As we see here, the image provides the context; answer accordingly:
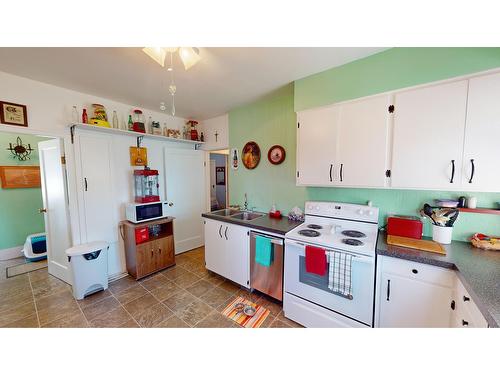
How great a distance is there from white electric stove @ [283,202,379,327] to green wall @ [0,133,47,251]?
473cm

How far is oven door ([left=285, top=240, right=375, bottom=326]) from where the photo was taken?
56.2 inches

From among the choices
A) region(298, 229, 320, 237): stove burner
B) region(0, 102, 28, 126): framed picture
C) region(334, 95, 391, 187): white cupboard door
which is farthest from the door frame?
region(334, 95, 391, 187): white cupboard door

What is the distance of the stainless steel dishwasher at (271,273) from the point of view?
1.90 m

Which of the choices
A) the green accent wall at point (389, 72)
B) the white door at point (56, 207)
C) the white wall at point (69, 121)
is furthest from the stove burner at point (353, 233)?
the white door at point (56, 207)

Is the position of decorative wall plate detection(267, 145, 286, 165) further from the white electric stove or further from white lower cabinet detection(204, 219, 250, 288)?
white lower cabinet detection(204, 219, 250, 288)

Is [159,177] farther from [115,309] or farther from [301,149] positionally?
[301,149]

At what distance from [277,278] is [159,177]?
246 centimetres

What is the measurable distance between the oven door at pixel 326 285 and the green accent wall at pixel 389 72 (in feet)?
4.72

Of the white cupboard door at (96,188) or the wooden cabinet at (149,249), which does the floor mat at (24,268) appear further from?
the wooden cabinet at (149,249)

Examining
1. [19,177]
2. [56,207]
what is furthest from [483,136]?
[19,177]

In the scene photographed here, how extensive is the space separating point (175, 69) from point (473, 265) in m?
2.82
